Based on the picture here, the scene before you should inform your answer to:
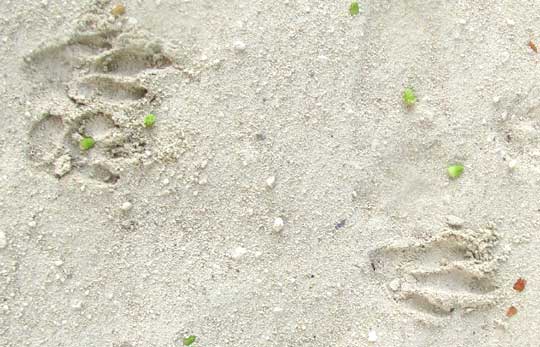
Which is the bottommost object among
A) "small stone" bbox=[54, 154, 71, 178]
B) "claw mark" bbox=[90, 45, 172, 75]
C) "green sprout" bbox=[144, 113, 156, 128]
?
"small stone" bbox=[54, 154, 71, 178]

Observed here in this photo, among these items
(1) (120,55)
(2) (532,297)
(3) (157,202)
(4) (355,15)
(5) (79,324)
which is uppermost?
(4) (355,15)

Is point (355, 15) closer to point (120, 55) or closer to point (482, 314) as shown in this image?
point (120, 55)

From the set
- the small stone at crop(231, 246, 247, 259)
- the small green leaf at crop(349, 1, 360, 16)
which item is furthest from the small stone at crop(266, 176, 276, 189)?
the small green leaf at crop(349, 1, 360, 16)

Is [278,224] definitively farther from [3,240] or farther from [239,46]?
[3,240]

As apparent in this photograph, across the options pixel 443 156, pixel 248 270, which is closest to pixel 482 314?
pixel 443 156

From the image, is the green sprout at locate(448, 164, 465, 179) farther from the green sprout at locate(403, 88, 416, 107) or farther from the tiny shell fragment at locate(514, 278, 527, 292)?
the tiny shell fragment at locate(514, 278, 527, 292)
